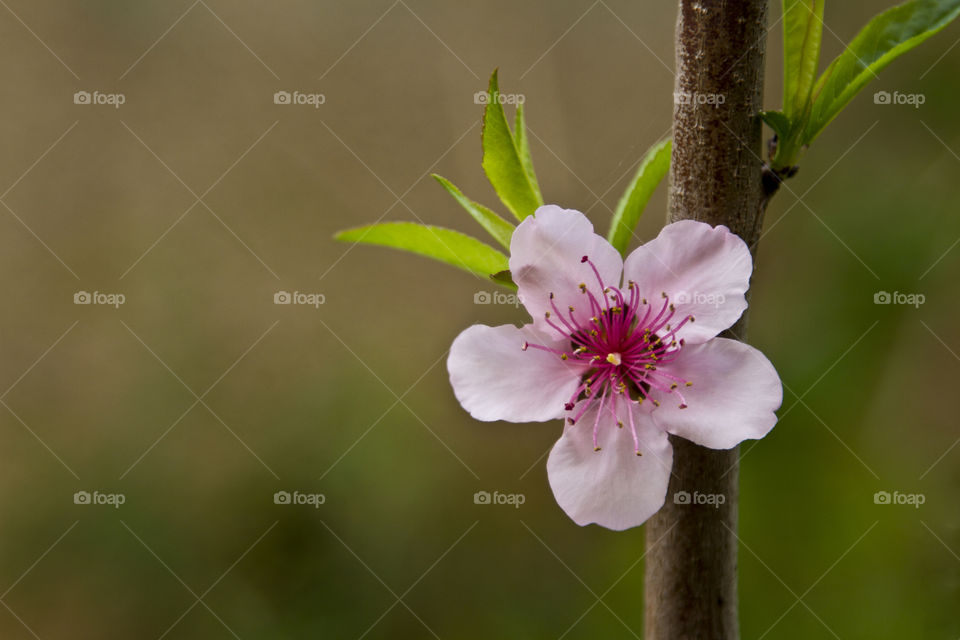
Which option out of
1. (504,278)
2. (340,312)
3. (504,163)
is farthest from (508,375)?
(340,312)

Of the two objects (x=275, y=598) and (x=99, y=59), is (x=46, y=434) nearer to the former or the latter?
(x=275, y=598)

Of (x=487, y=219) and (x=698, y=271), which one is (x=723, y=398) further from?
(x=487, y=219)

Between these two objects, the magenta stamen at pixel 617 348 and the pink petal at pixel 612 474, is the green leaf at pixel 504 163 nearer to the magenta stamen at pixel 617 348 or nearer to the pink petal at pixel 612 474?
the magenta stamen at pixel 617 348

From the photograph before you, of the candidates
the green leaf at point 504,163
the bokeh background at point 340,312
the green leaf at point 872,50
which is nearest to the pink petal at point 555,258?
the green leaf at point 504,163

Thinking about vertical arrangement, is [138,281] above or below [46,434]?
above

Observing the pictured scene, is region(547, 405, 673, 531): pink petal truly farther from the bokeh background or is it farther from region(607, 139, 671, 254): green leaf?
the bokeh background

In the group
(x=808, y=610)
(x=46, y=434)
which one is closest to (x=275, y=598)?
(x=46, y=434)

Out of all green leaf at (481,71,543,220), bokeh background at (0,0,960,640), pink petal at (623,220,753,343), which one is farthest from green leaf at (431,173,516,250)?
bokeh background at (0,0,960,640)
